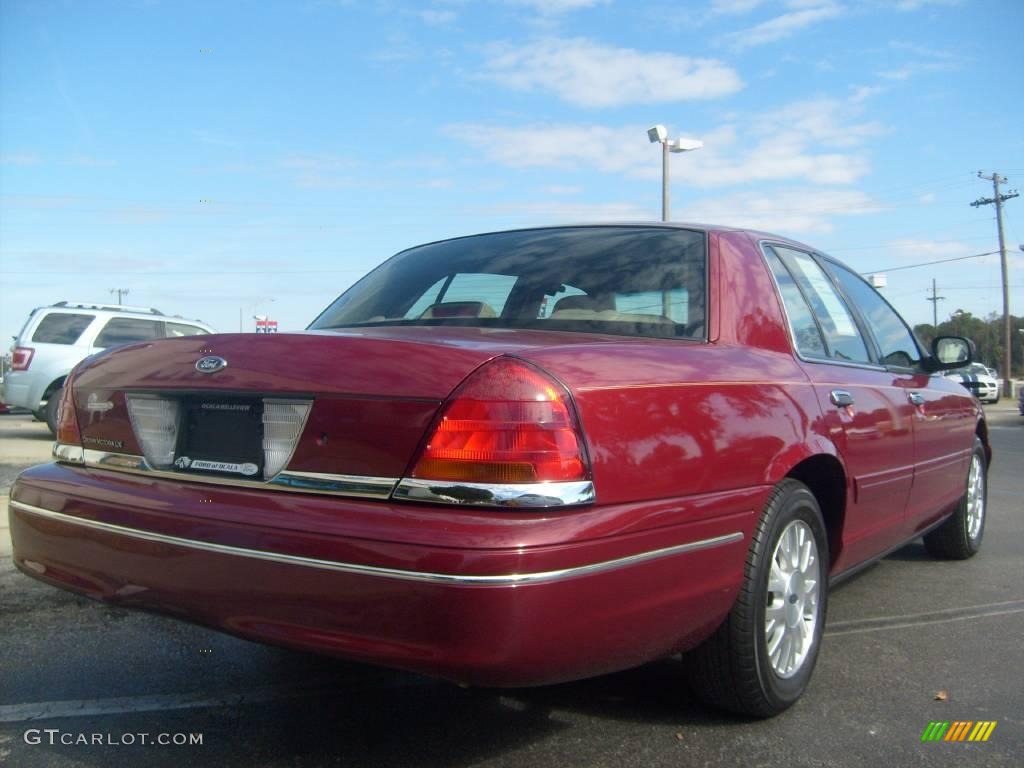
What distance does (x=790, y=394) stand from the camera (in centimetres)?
297

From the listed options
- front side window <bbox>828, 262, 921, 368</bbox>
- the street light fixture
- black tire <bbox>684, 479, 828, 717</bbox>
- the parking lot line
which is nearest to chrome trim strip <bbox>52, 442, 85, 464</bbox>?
black tire <bbox>684, 479, 828, 717</bbox>

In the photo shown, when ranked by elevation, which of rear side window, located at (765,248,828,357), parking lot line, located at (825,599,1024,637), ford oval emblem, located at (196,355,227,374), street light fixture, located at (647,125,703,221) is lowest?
parking lot line, located at (825,599,1024,637)

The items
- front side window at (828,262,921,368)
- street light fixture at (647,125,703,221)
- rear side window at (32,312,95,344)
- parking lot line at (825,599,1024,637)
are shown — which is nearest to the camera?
parking lot line at (825,599,1024,637)

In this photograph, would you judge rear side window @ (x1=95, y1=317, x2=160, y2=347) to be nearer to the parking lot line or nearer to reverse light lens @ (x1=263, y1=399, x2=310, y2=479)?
the parking lot line

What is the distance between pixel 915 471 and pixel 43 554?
3.33 m

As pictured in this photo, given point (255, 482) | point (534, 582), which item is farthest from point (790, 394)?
point (255, 482)

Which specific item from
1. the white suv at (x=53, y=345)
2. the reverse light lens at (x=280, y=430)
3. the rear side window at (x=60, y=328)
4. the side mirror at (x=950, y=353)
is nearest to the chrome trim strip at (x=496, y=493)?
the reverse light lens at (x=280, y=430)

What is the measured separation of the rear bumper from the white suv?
9982 millimetres

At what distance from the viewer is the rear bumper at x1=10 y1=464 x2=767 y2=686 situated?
2.02 m

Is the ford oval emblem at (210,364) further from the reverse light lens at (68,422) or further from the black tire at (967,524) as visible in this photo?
the black tire at (967,524)

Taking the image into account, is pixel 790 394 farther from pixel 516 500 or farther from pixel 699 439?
pixel 516 500

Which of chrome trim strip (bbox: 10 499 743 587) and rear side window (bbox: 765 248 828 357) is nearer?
chrome trim strip (bbox: 10 499 743 587)

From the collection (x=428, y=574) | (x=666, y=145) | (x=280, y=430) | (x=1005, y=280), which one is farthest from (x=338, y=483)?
(x=1005, y=280)

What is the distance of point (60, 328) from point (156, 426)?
1116cm
